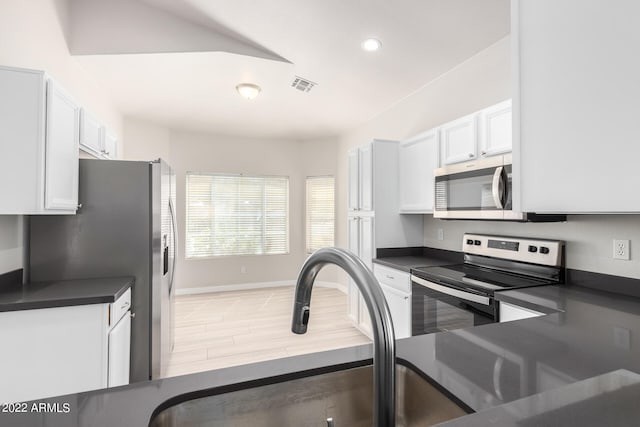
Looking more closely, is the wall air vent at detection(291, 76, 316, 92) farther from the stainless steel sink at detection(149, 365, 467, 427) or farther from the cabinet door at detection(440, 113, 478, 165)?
the stainless steel sink at detection(149, 365, 467, 427)

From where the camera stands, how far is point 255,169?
218 inches

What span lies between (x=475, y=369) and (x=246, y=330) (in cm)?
318

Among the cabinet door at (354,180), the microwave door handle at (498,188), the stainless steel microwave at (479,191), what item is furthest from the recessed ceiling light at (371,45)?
the microwave door handle at (498,188)

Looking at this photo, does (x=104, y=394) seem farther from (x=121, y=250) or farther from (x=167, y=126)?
(x=167, y=126)

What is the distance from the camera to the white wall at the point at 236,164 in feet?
15.6

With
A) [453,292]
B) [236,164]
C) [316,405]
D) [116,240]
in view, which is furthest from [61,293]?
[236,164]

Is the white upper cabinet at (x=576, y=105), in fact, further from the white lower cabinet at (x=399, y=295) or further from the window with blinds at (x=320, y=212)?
the window with blinds at (x=320, y=212)

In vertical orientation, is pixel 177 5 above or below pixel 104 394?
above

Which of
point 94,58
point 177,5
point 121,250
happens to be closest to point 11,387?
point 121,250

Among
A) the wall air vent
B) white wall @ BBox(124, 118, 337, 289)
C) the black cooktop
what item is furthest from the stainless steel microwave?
white wall @ BBox(124, 118, 337, 289)

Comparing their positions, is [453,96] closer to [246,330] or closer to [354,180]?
[354,180]

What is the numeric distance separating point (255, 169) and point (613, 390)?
5.31m

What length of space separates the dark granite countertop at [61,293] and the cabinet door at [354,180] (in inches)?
91.9

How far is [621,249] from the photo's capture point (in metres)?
1.81
